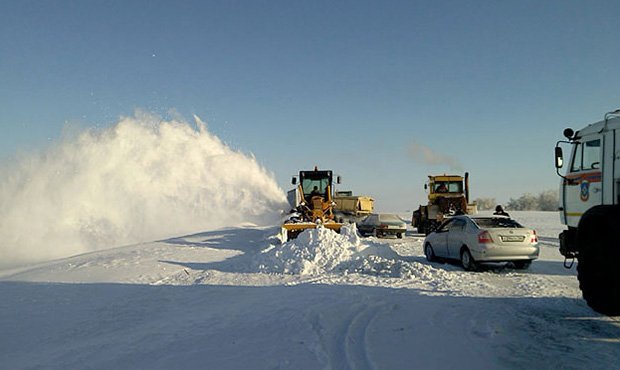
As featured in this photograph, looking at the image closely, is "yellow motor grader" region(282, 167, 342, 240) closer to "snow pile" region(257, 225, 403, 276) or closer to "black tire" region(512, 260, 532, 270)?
"snow pile" region(257, 225, 403, 276)

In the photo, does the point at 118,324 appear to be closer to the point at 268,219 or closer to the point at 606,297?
the point at 606,297

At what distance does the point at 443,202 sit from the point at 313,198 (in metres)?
7.83

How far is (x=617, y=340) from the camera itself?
5137 mm

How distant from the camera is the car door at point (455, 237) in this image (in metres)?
11.6

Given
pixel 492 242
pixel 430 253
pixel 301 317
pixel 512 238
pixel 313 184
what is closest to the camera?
pixel 301 317

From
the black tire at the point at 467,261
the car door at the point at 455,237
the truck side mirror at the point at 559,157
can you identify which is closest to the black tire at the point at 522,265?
the black tire at the point at 467,261

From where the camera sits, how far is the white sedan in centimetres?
1056

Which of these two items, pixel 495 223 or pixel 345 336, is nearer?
pixel 345 336

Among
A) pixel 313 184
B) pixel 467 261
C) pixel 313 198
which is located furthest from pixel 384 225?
pixel 467 261

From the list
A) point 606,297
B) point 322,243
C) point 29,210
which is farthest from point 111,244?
point 606,297

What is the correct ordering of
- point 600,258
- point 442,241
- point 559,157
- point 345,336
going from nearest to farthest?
point 345,336, point 600,258, point 559,157, point 442,241

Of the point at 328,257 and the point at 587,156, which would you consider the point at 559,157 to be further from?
the point at 328,257

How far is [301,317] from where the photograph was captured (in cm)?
631

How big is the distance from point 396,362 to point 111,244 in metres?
25.8
